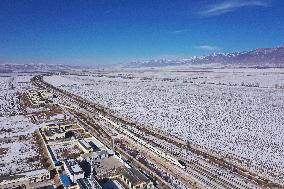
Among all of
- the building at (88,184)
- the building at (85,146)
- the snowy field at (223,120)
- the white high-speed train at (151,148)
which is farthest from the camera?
the snowy field at (223,120)

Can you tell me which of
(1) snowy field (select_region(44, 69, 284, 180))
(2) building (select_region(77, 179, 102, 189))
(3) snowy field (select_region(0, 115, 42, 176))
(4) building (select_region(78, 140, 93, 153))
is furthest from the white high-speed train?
(3) snowy field (select_region(0, 115, 42, 176))

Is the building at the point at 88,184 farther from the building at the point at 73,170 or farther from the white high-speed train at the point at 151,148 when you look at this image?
the white high-speed train at the point at 151,148

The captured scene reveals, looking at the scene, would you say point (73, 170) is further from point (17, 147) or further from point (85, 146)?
point (17, 147)

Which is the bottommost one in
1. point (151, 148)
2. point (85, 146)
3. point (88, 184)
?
point (151, 148)

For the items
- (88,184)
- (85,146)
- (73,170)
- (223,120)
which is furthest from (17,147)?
(223,120)

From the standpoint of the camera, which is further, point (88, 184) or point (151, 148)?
point (151, 148)

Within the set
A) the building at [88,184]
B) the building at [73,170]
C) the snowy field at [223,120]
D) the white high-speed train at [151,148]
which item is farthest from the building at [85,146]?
the snowy field at [223,120]
